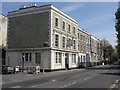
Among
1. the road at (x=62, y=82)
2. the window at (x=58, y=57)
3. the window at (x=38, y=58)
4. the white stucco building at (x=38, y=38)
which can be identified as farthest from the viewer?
the window at (x=58, y=57)

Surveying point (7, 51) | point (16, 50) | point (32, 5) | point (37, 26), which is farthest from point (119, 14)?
point (7, 51)

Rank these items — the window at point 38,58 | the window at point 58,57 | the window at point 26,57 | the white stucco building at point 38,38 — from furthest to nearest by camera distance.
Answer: the window at point 58,57
the window at point 26,57
the window at point 38,58
the white stucco building at point 38,38

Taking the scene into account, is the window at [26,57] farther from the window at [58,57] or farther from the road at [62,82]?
the road at [62,82]

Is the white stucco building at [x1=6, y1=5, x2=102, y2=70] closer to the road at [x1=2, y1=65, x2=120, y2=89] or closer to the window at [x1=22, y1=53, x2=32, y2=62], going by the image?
the window at [x1=22, y1=53, x2=32, y2=62]

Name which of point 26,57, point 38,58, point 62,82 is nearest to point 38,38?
point 38,58

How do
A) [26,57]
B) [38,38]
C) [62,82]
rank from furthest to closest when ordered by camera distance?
[26,57], [38,38], [62,82]

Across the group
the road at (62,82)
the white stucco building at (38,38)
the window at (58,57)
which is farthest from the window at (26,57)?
the road at (62,82)

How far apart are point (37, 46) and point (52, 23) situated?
4566 millimetres

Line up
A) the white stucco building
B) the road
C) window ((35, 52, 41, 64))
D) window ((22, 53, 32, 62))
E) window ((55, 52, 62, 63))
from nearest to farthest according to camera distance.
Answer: the road, the white stucco building, window ((35, 52, 41, 64)), window ((22, 53, 32, 62)), window ((55, 52, 62, 63))

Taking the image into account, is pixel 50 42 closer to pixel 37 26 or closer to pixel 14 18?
pixel 37 26

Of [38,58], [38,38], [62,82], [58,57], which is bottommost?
[62,82]

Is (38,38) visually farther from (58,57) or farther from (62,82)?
(62,82)

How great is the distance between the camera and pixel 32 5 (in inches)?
1296

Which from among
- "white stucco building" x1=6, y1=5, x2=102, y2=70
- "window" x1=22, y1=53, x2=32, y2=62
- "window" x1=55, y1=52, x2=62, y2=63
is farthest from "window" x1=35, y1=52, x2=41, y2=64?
"window" x1=55, y1=52, x2=62, y2=63
